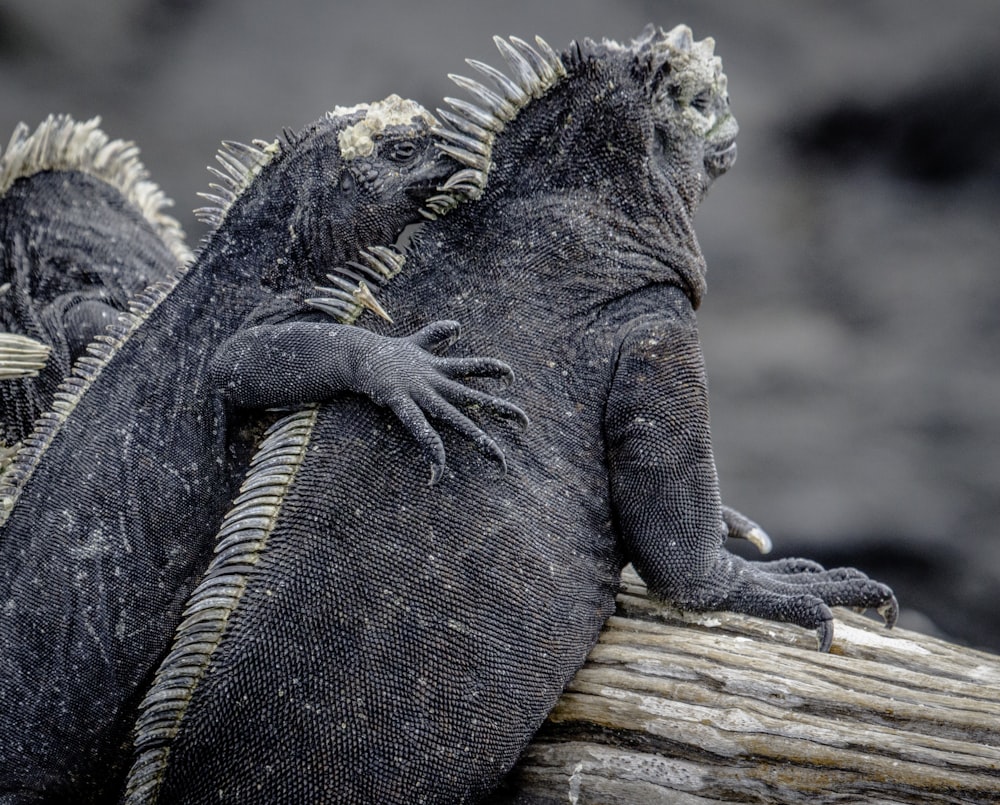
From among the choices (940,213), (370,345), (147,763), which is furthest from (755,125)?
(147,763)

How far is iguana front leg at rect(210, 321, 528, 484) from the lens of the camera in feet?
8.46

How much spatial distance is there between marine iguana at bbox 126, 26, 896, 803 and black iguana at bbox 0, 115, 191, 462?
167cm

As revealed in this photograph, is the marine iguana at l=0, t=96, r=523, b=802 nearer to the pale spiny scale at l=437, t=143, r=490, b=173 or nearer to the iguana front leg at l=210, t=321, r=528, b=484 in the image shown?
the iguana front leg at l=210, t=321, r=528, b=484

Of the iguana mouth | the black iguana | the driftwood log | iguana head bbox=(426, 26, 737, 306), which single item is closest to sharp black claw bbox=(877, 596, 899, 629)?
the driftwood log

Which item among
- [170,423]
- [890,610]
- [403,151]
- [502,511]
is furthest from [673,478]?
[170,423]

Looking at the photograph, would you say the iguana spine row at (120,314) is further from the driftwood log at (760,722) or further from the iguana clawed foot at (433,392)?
the driftwood log at (760,722)

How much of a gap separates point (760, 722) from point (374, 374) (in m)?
1.46

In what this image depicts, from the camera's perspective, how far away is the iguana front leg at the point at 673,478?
2922 millimetres

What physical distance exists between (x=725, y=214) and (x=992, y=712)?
11.7ft

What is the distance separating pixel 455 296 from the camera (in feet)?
9.63

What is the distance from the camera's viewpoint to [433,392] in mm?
2602

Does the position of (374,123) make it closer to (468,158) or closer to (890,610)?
(468,158)

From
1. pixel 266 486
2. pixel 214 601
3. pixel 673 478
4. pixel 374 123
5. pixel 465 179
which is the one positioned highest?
pixel 374 123

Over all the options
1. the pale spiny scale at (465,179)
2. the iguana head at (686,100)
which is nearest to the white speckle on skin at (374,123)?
the pale spiny scale at (465,179)
